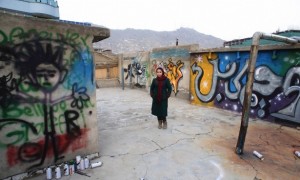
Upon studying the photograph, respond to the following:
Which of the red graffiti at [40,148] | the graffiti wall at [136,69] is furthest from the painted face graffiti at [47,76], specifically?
the graffiti wall at [136,69]

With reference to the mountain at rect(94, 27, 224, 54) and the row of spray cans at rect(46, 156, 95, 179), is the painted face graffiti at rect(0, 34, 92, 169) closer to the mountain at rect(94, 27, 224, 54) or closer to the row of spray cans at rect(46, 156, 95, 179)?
the row of spray cans at rect(46, 156, 95, 179)

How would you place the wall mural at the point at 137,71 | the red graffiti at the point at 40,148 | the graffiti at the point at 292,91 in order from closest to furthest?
the red graffiti at the point at 40,148
the graffiti at the point at 292,91
the wall mural at the point at 137,71

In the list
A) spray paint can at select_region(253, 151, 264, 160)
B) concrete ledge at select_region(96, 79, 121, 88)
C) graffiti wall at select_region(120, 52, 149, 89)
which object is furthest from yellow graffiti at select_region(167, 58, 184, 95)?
concrete ledge at select_region(96, 79, 121, 88)

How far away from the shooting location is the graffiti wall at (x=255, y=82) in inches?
247

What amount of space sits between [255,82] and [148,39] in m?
66.1

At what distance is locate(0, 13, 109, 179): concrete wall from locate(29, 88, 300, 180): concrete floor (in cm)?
75

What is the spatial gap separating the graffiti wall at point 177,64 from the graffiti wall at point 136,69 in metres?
1.76

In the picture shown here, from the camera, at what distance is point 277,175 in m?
3.69

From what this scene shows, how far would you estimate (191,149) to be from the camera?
4730mm

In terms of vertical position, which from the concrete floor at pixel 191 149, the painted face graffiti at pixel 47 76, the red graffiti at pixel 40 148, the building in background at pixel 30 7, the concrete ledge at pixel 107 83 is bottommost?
the concrete floor at pixel 191 149

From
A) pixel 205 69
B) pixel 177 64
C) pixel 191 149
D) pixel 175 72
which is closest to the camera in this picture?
pixel 191 149

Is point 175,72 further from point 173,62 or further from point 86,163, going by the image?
point 86,163

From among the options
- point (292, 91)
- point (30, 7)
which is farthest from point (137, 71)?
point (30, 7)

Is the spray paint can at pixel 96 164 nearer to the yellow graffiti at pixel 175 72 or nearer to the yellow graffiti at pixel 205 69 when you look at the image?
the yellow graffiti at pixel 205 69
